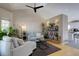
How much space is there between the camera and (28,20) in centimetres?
304

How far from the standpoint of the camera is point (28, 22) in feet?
10.00

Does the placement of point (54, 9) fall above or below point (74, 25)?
above

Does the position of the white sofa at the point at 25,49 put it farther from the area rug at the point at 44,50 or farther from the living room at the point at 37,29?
the area rug at the point at 44,50

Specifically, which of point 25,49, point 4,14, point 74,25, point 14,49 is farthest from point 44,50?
point 4,14

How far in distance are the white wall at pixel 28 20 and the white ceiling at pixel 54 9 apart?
0.33ft

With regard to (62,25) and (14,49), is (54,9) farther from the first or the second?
(14,49)

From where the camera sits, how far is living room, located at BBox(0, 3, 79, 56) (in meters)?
2.94

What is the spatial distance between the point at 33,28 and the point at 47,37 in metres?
0.39

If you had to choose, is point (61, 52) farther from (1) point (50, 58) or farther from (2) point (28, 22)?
(2) point (28, 22)

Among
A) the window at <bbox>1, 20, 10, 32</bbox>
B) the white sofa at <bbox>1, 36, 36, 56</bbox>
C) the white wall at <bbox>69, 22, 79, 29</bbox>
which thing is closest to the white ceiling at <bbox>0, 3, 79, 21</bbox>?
the white wall at <bbox>69, 22, 79, 29</bbox>

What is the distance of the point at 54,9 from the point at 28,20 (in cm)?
66

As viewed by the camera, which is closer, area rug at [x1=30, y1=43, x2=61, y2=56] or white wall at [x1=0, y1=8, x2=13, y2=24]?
white wall at [x1=0, y1=8, x2=13, y2=24]

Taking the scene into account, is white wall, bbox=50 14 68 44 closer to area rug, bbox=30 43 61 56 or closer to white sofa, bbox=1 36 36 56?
area rug, bbox=30 43 61 56

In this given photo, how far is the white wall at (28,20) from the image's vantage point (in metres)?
3.01
